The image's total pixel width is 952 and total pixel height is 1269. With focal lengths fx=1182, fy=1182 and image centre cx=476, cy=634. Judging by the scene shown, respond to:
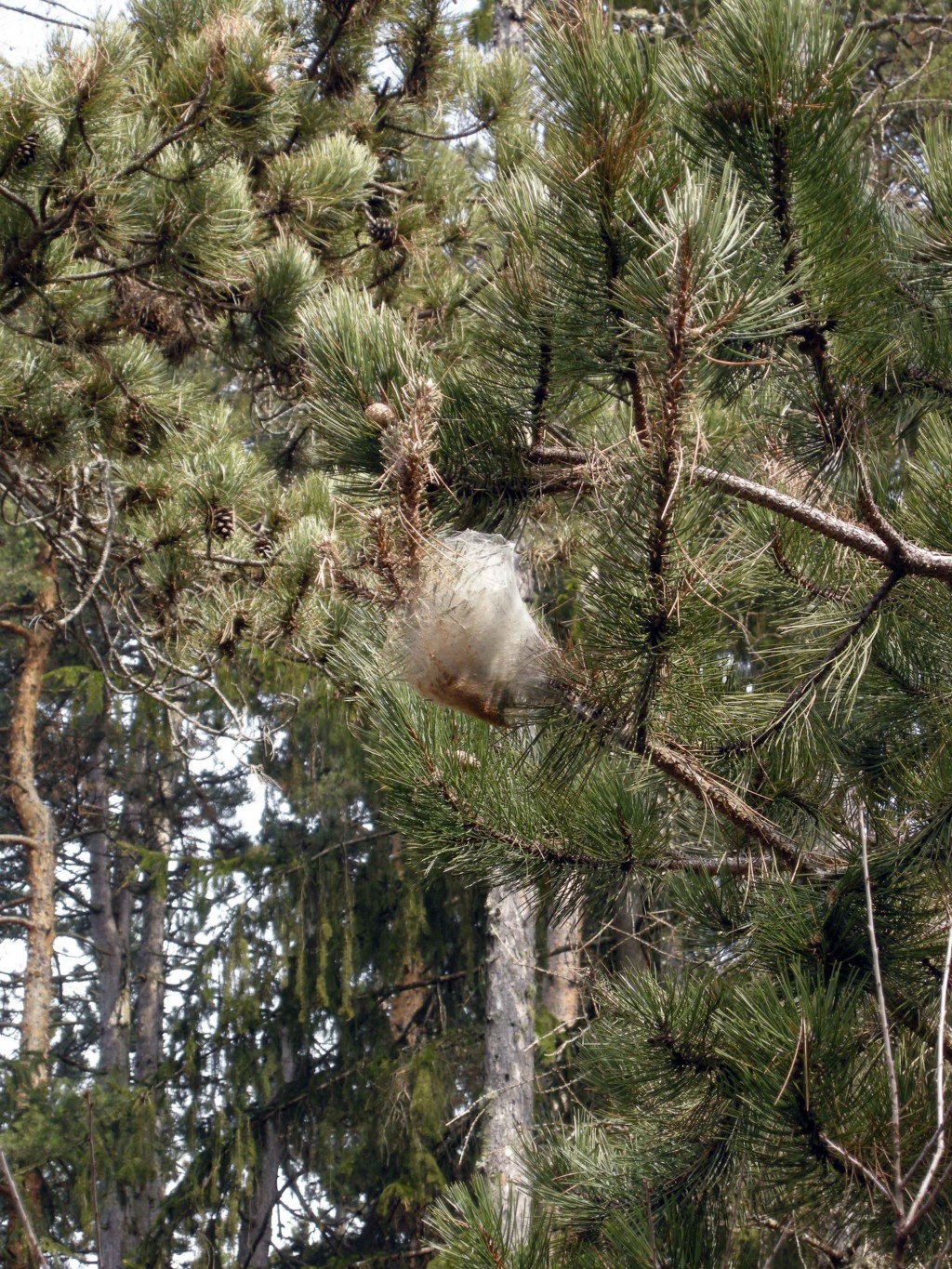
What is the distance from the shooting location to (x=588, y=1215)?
2.06 meters

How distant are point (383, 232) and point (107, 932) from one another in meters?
9.36

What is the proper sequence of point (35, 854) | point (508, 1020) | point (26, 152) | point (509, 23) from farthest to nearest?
point (35, 854) < point (509, 23) < point (508, 1020) < point (26, 152)

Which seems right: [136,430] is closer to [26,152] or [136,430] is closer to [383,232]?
[26,152]

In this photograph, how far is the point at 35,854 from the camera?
7688 millimetres

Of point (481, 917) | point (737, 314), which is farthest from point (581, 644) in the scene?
point (481, 917)

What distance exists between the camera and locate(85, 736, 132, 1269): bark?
1084 cm

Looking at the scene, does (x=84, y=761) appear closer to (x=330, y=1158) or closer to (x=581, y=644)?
(x=330, y=1158)

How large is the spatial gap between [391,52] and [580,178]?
3.64 metres

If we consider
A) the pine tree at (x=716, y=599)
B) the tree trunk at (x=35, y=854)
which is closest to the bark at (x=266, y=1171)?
the tree trunk at (x=35, y=854)

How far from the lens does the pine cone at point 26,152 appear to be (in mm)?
2719

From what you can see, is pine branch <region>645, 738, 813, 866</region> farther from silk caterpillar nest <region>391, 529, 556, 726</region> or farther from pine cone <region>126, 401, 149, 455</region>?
pine cone <region>126, 401, 149, 455</region>

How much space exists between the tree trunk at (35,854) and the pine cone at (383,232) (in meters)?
3.67

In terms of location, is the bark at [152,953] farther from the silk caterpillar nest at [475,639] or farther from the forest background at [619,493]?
the silk caterpillar nest at [475,639]

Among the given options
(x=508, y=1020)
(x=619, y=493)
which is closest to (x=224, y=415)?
(x=619, y=493)
